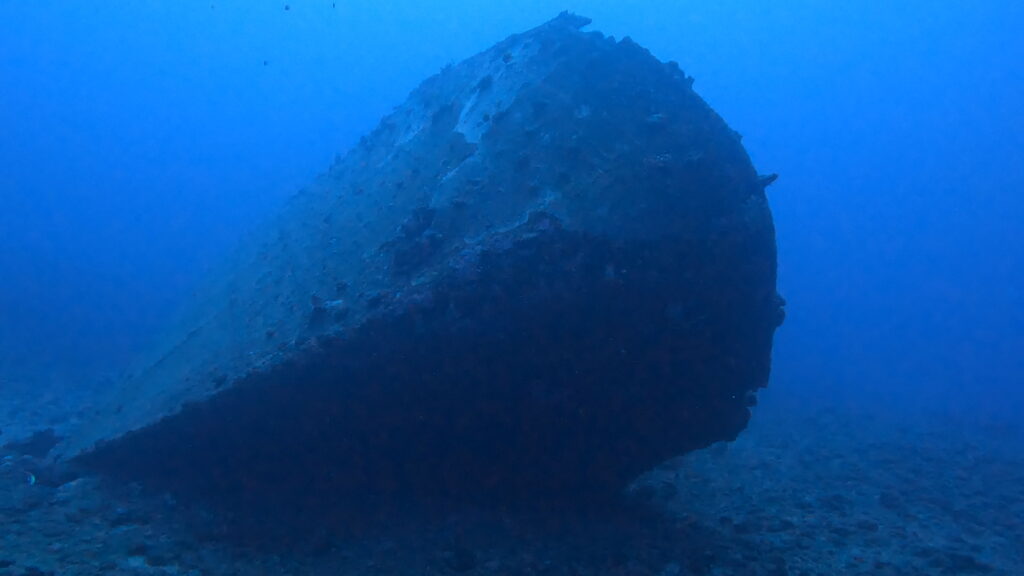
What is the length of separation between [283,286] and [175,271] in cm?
2443

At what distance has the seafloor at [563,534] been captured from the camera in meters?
5.03

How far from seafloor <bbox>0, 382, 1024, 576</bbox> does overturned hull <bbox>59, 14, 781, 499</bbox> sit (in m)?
0.36

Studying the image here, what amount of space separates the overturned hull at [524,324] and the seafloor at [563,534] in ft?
1.19

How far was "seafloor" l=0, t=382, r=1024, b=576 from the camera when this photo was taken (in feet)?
16.5

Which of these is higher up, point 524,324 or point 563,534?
point 524,324

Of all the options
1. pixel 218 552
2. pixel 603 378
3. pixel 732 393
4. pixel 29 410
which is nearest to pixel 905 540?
pixel 732 393

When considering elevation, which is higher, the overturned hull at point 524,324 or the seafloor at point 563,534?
the overturned hull at point 524,324

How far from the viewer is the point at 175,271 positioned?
27.0 m

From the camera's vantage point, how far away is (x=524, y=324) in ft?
16.2

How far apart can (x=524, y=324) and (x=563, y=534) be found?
228 centimetres

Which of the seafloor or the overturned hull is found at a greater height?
the overturned hull

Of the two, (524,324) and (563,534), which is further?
(563,534)

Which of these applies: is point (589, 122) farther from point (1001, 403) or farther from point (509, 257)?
point (1001, 403)

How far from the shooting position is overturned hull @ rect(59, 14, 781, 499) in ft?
16.2
